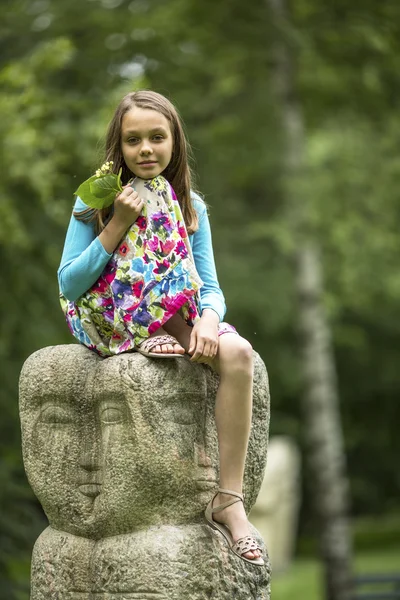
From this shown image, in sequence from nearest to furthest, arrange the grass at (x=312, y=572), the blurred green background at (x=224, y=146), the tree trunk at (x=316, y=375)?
1. the blurred green background at (x=224, y=146)
2. the tree trunk at (x=316, y=375)
3. the grass at (x=312, y=572)

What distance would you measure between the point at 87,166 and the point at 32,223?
25.5 inches

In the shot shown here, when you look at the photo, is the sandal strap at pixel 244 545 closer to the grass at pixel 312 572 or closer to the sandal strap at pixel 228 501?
the sandal strap at pixel 228 501

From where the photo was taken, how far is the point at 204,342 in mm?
3924

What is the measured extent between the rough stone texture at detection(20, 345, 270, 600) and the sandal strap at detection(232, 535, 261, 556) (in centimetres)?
4

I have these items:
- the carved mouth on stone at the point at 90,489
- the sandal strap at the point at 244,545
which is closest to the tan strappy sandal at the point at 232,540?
the sandal strap at the point at 244,545

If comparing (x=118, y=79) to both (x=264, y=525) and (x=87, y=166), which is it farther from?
(x=264, y=525)

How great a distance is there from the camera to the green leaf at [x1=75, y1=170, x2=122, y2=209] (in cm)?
404

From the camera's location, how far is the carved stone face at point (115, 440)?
12.9ft

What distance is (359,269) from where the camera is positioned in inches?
502

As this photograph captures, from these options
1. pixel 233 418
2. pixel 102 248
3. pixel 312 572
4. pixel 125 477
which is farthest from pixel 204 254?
pixel 312 572

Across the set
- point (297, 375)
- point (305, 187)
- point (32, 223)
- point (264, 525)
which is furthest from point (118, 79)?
point (297, 375)

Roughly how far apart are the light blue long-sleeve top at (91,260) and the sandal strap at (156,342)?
0.21 metres

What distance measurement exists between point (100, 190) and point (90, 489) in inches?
42.5

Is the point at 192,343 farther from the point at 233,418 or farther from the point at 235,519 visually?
the point at 235,519
